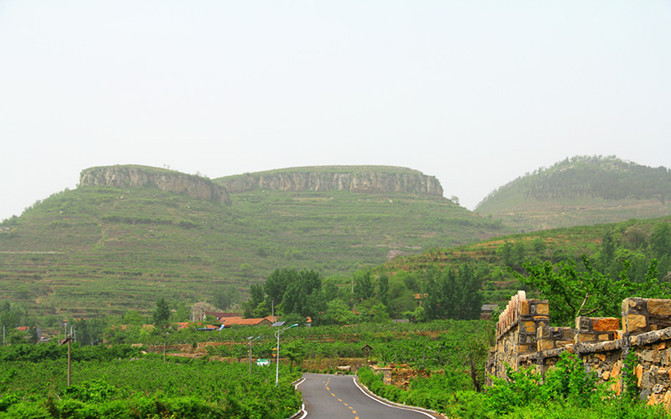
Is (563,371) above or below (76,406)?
above

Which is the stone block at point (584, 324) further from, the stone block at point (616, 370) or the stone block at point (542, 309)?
the stone block at point (542, 309)

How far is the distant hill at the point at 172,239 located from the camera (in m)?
111

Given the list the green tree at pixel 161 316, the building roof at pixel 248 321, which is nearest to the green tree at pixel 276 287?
the building roof at pixel 248 321

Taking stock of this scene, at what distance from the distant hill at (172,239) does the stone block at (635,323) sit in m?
98.0

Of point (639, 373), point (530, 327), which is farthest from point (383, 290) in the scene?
point (639, 373)

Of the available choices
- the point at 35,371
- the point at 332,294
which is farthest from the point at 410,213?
the point at 35,371

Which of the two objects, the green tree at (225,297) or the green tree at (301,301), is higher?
the green tree at (301,301)

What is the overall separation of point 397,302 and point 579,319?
7619 centimetres

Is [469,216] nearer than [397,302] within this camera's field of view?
No

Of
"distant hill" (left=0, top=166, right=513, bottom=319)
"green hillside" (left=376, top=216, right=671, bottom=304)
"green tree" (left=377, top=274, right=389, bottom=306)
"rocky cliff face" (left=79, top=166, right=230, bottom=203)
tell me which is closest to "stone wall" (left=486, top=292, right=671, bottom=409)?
"green hillside" (left=376, top=216, right=671, bottom=304)

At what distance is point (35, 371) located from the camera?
48594 millimetres

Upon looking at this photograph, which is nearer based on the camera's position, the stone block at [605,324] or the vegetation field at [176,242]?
the stone block at [605,324]

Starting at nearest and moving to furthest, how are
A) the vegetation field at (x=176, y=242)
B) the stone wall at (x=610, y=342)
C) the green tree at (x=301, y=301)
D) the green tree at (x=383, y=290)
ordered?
the stone wall at (x=610, y=342)
the green tree at (x=301, y=301)
the green tree at (x=383, y=290)
the vegetation field at (x=176, y=242)

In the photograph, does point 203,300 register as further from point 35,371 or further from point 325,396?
point 325,396
